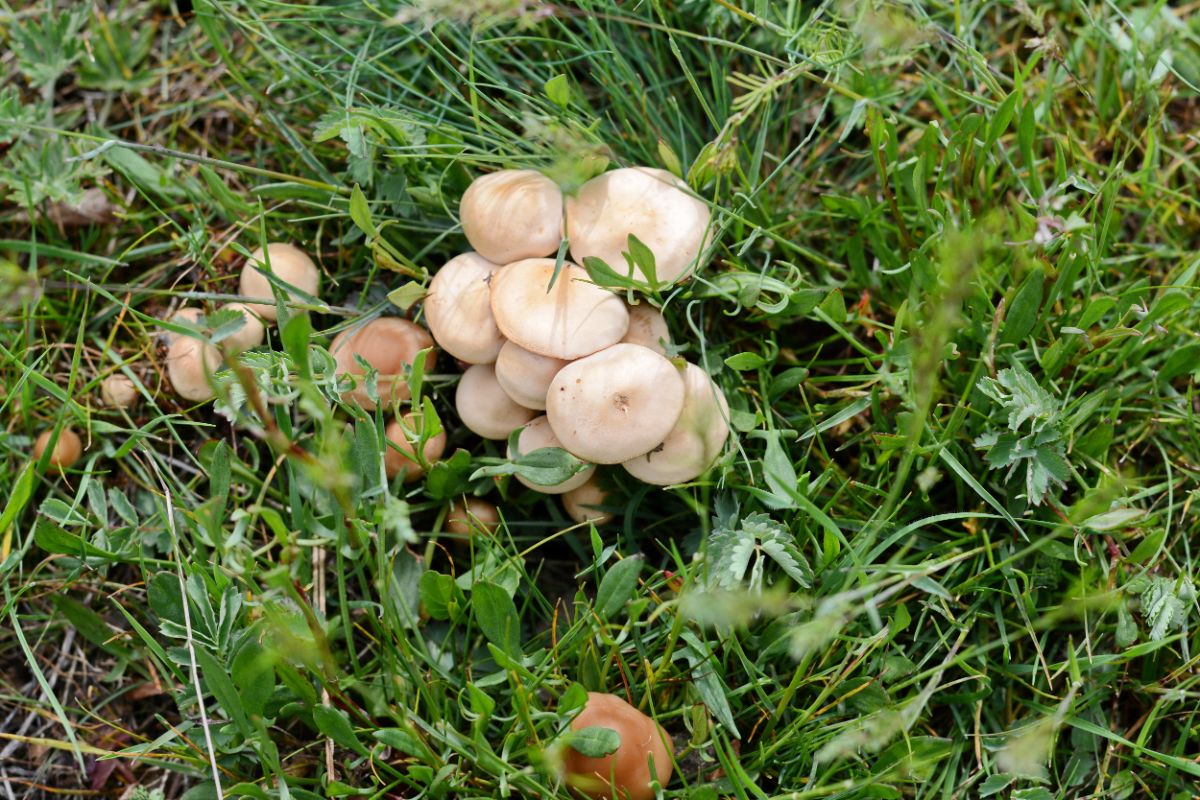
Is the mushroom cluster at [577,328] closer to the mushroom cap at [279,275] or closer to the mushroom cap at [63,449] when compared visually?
the mushroom cap at [279,275]

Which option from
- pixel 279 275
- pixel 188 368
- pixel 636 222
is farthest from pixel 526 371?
pixel 188 368

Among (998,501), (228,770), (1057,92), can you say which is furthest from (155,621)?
(1057,92)

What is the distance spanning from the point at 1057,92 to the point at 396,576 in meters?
2.35

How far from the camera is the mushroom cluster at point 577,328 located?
2174 mm

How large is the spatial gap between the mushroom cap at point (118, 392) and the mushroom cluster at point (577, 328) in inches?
38.9

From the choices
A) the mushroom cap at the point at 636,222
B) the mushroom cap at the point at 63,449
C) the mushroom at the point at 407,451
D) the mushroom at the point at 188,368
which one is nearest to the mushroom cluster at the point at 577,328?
the mushroom cap at the point at 636,222

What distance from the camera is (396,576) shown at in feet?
8.09

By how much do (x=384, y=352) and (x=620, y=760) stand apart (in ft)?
3.73

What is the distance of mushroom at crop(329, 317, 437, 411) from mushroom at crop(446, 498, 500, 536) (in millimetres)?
326

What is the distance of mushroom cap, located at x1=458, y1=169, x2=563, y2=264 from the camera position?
232cm

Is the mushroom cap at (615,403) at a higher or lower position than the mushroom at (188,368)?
higher

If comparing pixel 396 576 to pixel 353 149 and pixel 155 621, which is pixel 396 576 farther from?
pixel 353 149

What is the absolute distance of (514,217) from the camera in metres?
2.31

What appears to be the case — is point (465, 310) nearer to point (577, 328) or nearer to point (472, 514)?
point (577, 328)
